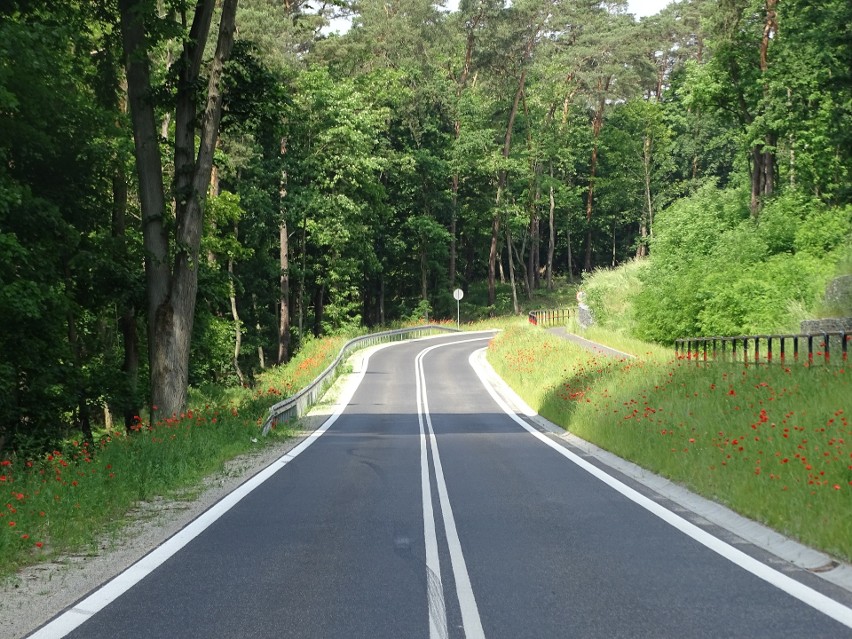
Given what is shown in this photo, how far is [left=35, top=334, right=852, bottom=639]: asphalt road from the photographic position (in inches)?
219

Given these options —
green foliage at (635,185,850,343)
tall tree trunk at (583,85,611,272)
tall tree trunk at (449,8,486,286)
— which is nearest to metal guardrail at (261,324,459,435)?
tall tree trunk at (449,8,486,286)

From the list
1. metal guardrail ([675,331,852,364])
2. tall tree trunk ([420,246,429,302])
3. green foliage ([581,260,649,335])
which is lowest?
metal guardrail ([675,331,852,364])

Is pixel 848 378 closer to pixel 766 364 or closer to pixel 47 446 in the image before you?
pixel 766 364

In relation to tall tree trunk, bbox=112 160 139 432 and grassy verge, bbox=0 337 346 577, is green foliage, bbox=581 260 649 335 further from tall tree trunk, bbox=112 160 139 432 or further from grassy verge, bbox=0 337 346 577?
grassy verge, bbox=0 337 346 577

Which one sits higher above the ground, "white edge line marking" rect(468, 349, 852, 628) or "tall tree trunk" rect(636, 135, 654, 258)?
"tall tree trunk" rect(636, 135, 654, 258)

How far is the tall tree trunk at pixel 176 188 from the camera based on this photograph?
17.1 m

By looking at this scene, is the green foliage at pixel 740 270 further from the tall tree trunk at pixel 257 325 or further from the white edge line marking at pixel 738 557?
the tall tree trunk at pixel 257 325

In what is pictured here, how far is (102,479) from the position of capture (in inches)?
420

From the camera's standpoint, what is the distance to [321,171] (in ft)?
168

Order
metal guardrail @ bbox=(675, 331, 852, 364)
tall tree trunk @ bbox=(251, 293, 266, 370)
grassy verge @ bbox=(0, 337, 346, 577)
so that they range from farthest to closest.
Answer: tall tree trunk @ bbox=(251, 293, 266, 370) → metal guardrail @ bbox=(675, 331, 852, 364) → grassy verge @ bbox=(0, 337, 346, 577)

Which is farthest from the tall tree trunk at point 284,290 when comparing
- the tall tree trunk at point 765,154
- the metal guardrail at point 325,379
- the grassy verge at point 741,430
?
the grassy verge at point 741,430

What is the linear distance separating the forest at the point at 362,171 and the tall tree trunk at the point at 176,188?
0.06 meters

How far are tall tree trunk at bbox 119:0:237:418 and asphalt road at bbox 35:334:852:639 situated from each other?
20.1 feet

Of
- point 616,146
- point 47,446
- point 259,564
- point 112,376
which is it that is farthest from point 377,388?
point 616,146
